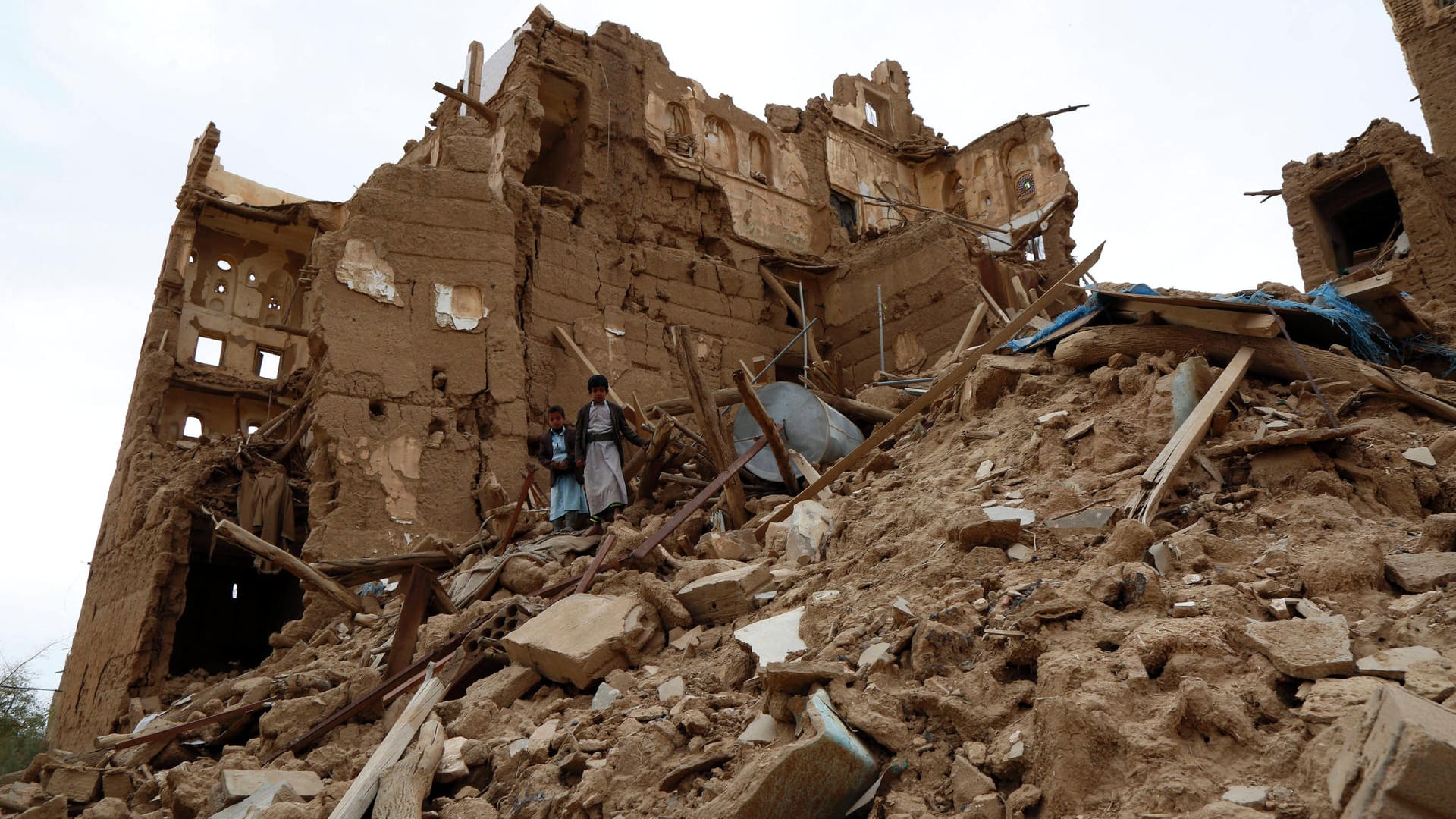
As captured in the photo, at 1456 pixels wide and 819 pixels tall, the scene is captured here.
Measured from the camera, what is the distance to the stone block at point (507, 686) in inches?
178

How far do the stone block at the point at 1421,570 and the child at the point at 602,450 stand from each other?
5127mm

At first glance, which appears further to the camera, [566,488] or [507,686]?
[566,488]

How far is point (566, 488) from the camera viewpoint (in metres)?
7.70

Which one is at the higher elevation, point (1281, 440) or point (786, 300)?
point (786, 300)

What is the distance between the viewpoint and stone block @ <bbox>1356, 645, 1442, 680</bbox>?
8.34 ft

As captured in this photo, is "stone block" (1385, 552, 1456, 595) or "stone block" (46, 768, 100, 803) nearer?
"stone block" (1385, 552, 1456, 595)

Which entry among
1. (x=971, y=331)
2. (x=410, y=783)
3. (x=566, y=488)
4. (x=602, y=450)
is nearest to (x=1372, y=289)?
(x=971, y=331)

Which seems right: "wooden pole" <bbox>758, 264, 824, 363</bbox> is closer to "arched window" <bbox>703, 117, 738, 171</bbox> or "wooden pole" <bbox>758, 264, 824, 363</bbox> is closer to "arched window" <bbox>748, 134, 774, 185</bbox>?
"arched window" <bbox>703, 117, 738, 171</bbox>

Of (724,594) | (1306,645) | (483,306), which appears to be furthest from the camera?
(483,306)

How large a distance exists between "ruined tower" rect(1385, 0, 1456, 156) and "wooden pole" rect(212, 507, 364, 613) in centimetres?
1821

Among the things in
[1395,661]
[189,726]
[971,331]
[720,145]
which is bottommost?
[189,726]

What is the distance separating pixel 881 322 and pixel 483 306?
5194 mm

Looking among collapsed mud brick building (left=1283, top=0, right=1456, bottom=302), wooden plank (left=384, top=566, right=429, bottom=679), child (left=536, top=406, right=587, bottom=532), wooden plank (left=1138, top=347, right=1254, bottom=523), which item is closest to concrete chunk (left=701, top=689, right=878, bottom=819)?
wooden plank (left=1138, top=347, right=1254, bottom=523)

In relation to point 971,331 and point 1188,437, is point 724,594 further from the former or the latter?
point 971,331
